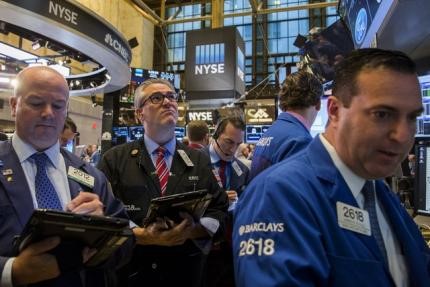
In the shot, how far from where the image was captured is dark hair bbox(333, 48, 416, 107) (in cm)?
117

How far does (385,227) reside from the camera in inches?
48.5

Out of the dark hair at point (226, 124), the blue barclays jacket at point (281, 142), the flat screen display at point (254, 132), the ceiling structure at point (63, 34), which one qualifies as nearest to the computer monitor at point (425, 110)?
the blue barclays jacket at point (281, 142)

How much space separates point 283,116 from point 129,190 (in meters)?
1.04

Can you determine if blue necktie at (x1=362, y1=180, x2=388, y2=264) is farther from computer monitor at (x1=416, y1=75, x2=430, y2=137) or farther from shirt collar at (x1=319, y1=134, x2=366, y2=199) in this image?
computer monitor at (x1=416, y1=75, x2=430, y2=137)

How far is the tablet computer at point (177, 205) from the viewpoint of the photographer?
1.67 m

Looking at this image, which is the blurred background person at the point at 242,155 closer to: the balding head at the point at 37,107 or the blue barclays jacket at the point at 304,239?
the balding head at the point at 37,107

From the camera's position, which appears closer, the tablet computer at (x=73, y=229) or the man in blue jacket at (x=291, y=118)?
the tablet computer at (x=73, y=229)

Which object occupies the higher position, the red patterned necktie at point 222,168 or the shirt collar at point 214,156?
the shirt collar at point 214,156

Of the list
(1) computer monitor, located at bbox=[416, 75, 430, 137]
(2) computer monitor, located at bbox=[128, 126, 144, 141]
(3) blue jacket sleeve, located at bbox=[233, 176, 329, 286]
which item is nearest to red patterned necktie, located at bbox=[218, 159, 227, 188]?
(1) computer monitor, located at bbox=[416, 75, 430, 137]

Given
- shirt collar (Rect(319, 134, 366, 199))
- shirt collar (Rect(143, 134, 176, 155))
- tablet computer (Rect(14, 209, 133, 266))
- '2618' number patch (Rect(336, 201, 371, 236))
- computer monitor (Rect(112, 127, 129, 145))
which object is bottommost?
tablet computer (Rect(14, 209, 133, 266))

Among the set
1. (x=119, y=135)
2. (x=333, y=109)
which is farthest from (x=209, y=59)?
(x=333, y=109)

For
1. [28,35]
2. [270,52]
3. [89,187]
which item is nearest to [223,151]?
[89,187]

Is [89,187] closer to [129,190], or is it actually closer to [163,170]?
[129,190]

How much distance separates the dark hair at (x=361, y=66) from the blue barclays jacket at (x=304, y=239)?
21 cm
